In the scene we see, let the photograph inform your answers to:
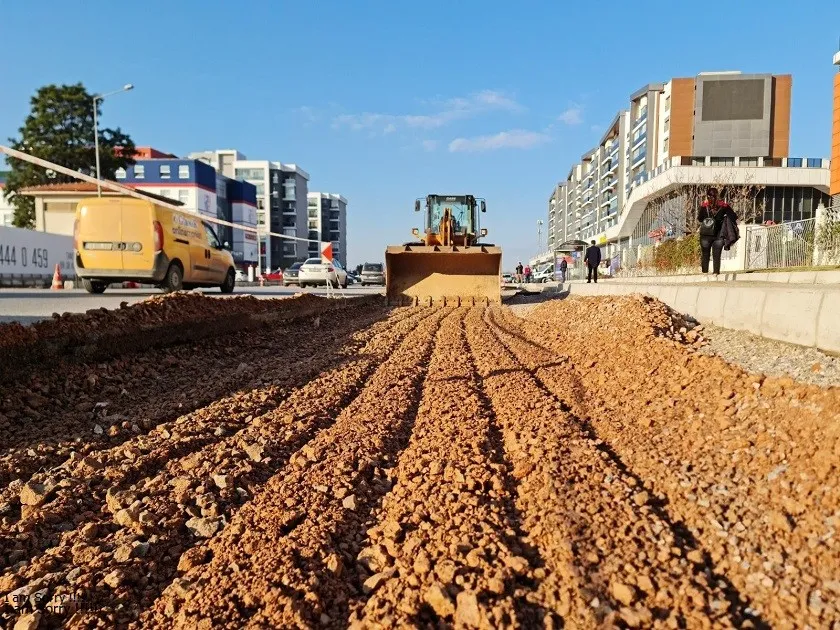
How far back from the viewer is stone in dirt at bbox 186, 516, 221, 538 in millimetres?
2652

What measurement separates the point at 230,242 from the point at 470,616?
243ft

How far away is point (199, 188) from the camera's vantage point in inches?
2566

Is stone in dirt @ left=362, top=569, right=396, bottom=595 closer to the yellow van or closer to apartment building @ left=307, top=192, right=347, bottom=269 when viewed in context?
the yellow van

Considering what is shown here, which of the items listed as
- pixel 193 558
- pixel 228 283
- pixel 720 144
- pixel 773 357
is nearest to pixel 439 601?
pixel 193 558

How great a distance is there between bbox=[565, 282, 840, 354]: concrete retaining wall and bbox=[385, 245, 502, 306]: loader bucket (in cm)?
836

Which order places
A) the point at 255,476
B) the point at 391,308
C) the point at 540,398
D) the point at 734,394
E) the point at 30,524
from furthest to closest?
the point at 391,308 < the point at 540,398 < the point at 734,394 < the point at 255,476 < the point at 30,524

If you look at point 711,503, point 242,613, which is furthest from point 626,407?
point 242,613

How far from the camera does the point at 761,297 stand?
225 inches

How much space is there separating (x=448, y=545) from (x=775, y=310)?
4.58 m

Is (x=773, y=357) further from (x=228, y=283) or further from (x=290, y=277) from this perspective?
(x=290, y=277)

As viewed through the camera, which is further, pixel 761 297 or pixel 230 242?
pixel 230 242

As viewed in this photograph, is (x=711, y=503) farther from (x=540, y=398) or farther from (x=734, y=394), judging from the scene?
(x=540, y=398)

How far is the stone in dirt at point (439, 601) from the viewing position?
199 cm

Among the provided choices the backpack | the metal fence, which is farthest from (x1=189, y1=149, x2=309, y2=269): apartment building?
the backpack
